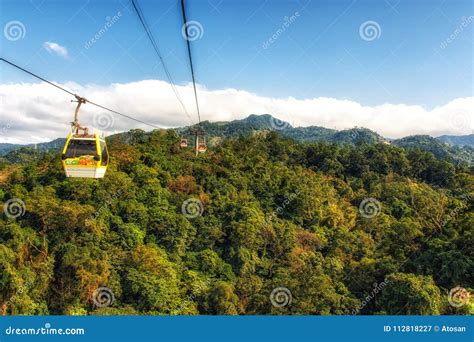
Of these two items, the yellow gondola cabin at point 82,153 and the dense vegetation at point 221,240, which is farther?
the dense vegetation at point 221,240

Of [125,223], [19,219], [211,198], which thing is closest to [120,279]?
[125,223]

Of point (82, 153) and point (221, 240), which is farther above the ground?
point (82, 153)

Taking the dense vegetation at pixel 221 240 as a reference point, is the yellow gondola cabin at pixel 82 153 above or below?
above

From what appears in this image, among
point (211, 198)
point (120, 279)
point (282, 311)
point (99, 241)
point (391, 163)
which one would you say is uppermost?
point (391, 163)

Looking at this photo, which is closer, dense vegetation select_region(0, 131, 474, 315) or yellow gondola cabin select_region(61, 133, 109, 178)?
yellow gondola cabin select_region(61, 133, 109, 178)

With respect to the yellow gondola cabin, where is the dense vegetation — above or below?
below

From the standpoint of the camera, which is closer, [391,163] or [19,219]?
[19,219]

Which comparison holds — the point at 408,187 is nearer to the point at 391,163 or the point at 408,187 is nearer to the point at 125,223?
the point at 391,163

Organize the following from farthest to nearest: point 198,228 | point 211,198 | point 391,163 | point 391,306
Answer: point 391,163, point 211,198, point 198,228, point 391,306
